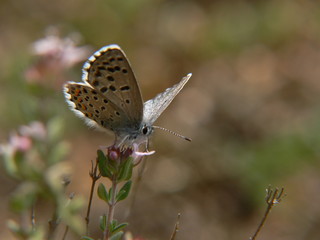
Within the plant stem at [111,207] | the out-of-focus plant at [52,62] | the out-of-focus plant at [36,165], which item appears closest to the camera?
the plant stem at [111,207]

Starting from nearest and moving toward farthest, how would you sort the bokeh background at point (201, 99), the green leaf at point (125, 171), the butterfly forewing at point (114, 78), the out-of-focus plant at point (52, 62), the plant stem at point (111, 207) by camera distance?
1. the plant stem at point (111, 207)
2. the green leaf at point (125, 171)
3. the butterfly forewing at point (114, 78)
4. the out-of-focus plant at point (52, 62)
5. the bokeh background at point (201, 99)

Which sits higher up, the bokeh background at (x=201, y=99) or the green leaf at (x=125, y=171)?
the bokeh background at (x=201, y=99)

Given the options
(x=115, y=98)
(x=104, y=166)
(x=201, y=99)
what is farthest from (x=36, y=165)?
(x=201, y=99)

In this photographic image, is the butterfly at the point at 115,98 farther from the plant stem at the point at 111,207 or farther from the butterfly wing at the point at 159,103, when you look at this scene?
the plant stem at the point at 111,207

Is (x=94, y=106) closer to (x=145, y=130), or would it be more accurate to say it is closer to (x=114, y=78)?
(x=114, y=78)

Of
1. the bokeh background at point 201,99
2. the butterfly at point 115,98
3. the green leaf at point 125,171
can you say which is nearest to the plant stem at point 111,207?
the green leaf at point 125,171

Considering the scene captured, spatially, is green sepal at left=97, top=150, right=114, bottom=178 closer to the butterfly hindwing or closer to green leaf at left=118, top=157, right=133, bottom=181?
green leaf at left=118, top=157, right=133, bottom=181

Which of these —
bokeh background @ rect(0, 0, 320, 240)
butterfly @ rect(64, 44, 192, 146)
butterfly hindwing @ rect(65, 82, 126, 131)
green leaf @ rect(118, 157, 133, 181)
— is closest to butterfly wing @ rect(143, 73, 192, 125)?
butterfly @ rect(64, 44, 192, 146)
